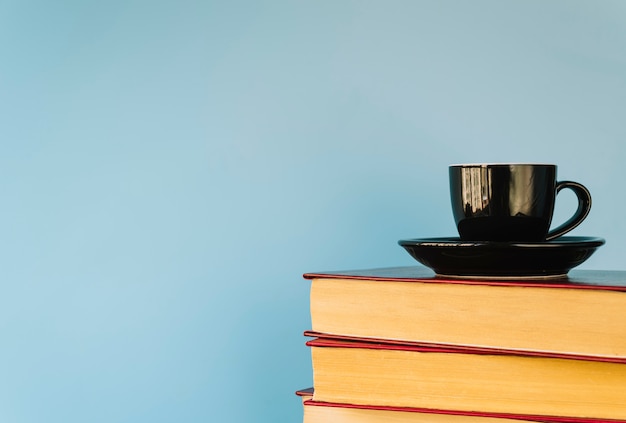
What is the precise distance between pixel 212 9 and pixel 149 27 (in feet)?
0.31

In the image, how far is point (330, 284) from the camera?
0.75 metres

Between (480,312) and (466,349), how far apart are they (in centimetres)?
3

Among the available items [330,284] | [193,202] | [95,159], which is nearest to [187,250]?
[193,202]

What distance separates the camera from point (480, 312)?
0.69 meters

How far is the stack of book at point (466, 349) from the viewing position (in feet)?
2.16

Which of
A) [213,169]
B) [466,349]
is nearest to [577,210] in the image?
[466,349]

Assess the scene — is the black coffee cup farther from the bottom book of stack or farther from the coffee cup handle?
the bottom book of stack

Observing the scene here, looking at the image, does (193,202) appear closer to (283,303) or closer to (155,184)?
(155,184)

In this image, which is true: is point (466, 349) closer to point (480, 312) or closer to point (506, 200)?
point (480, 312)

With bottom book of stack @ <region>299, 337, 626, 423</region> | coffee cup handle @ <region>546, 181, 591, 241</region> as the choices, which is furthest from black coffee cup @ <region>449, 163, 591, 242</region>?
bottom book of stack @ <region>299, 337, 626, 423</region>

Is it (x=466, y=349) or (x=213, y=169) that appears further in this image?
(x=213, y=169)

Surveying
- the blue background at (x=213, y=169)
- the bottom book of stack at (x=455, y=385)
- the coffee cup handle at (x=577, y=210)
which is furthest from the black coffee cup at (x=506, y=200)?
the blue background at (x=213, y=169)

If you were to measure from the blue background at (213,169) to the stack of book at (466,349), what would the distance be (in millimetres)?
363

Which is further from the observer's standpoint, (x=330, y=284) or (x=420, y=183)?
(x=420, y=183)
